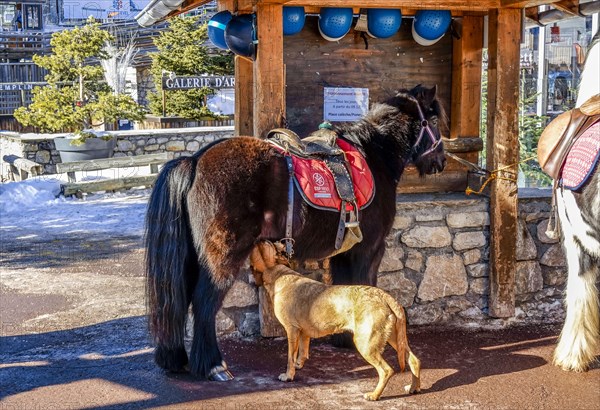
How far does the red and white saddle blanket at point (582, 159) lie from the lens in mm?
4767

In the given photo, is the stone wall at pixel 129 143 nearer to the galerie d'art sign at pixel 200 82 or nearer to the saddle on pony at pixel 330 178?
the galerie d'art sign at pixel 200 82

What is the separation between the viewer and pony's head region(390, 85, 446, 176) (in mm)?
5859

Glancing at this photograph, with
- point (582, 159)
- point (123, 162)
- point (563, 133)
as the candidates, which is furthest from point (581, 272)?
point (123, 162)

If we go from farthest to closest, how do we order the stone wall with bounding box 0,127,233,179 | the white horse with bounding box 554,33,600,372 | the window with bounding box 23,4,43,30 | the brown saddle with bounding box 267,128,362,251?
the window with bounding box 23,4,43,30
the stone wall with bounding box 0,127,233,179
the brown saddle with bounding box 267,128,362,251
the white horse with bounding box 554,33,600,372

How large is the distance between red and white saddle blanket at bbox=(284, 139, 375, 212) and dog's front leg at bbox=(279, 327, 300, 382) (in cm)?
83

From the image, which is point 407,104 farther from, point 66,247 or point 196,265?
point 66,247

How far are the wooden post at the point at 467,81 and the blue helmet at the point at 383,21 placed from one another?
2.61ft

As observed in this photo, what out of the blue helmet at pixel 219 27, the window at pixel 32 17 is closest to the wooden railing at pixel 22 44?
the window at pixel 32 17

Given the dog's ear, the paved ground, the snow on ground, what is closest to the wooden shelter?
the paved ground

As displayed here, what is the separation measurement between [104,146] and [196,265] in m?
13.1

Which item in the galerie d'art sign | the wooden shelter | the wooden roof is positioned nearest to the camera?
the wooden shelter

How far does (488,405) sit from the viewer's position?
4.68 meters

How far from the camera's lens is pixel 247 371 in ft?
17.4

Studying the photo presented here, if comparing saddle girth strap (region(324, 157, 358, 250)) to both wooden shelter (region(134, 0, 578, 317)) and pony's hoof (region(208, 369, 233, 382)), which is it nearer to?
wooden shelter (region(134, 0, 578, 317))
